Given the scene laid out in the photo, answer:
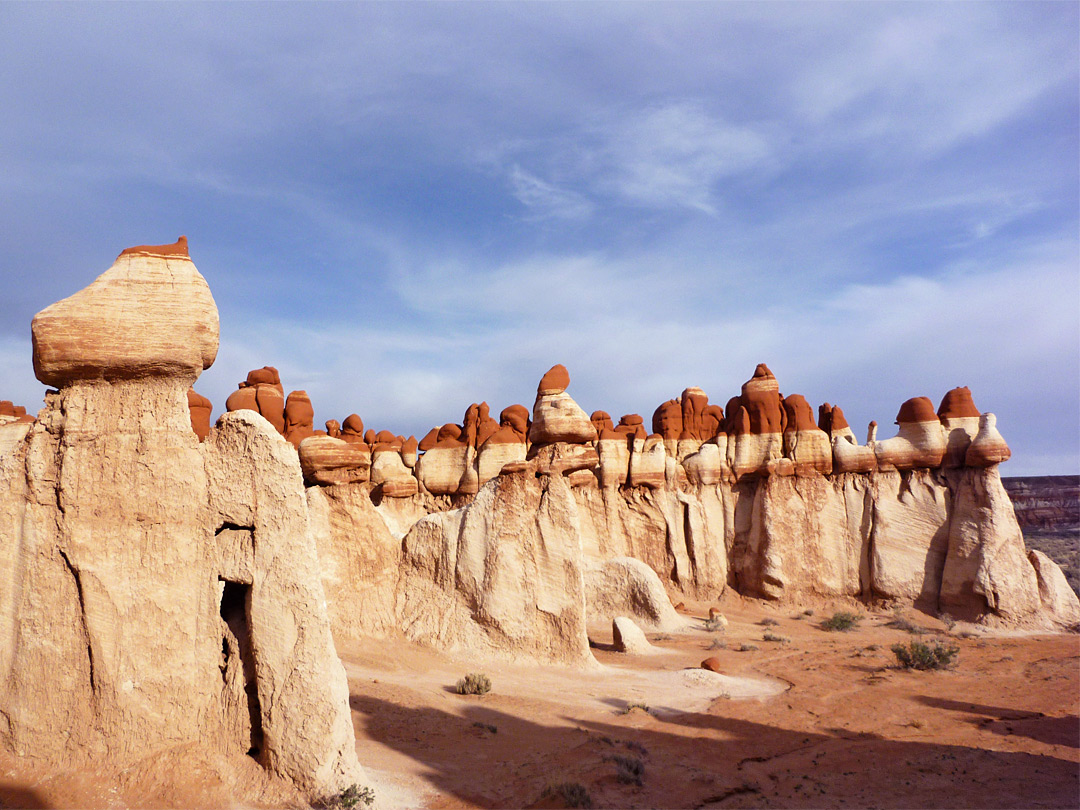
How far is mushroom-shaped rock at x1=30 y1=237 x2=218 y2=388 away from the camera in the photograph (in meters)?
6.16

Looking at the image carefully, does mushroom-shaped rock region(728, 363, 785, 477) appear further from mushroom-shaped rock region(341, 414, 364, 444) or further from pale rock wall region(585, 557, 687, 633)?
mushroom-shaped rock region(341, 414, 364, 444)

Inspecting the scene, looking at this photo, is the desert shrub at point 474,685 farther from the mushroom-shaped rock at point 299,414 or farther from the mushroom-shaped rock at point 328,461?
the mushroom-shaped rock at point 299,414

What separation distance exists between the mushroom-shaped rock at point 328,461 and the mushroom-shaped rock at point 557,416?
150 inches

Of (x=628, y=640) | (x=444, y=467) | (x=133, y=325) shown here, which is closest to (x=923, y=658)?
(x=628, y=640)

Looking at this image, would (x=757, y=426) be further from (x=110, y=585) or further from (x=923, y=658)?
(x=110, y=585)

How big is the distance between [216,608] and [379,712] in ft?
12.2

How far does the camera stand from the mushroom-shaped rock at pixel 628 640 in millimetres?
15820

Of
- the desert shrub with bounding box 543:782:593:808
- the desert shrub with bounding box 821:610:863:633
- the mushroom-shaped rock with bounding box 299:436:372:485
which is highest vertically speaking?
the mushroom-shaped rock with bounding box 299:436:372:485

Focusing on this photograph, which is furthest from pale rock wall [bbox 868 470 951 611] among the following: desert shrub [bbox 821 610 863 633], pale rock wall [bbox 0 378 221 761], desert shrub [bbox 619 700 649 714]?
pale rock wall [bbox 0 378 221 761]

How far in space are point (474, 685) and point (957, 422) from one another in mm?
18926

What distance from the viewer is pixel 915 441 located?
23703mm

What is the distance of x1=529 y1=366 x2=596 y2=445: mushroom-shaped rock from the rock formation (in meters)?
9.00

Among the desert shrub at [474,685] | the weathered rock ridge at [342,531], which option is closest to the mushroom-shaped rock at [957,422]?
the weathered rock ridge at [342,531]

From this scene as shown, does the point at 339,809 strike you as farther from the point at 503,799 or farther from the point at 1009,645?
the point at 1009,645
